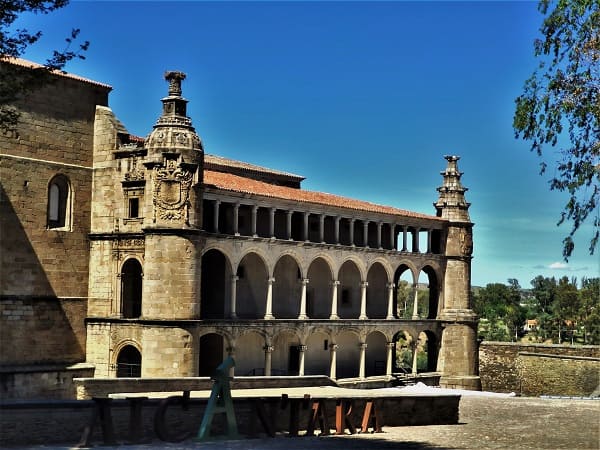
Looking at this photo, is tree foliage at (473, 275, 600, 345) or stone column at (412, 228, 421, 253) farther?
tree foliage at (473, 275, 600, 345)

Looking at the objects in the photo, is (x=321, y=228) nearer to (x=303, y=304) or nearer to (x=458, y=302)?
(x=303, y=304)

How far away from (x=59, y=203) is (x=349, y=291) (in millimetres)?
18274

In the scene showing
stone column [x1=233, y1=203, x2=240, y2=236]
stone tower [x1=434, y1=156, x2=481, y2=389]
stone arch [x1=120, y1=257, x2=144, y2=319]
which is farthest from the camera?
stone tower [x1=434, y1=156, x2=481, y2=389]

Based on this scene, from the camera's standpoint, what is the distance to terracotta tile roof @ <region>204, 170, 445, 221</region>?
4603 centimetres

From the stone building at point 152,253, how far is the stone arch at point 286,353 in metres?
0.09

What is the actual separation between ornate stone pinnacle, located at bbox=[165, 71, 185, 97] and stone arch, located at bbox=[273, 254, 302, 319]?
10.7 metres

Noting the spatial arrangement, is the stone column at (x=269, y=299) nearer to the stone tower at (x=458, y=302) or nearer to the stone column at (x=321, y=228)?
the stone column at (x=321, y=228)

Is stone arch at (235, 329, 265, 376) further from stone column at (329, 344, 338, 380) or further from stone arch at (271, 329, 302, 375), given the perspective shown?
stone column at (329, 344, 338, 380)

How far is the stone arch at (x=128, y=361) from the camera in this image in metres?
43.6

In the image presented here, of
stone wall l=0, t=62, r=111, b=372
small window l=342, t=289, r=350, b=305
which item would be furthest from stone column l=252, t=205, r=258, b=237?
small window l=342, t=289, r=350, b=305

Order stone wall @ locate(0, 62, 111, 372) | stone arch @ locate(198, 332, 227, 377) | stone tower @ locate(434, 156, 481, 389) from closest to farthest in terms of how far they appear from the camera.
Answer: stone wall @ locate(0, 62, 111, 372), stone arch @ locate(198, 332, 227, 377), stone tower @ locate(434, 156, 481, 389)

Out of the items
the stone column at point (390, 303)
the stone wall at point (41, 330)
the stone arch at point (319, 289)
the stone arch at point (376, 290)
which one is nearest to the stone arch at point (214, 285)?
the stone wall at point (41, 330)

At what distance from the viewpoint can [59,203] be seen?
44406 mm

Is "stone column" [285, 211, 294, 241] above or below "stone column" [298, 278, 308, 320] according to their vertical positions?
above
